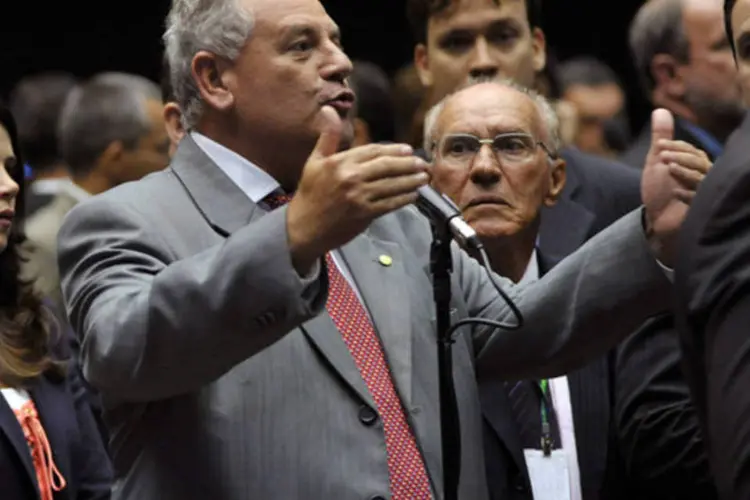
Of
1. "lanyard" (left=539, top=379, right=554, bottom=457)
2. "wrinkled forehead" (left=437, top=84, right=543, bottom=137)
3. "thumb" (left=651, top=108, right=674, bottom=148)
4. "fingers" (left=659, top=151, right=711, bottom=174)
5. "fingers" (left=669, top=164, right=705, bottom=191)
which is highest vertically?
"thumb" (left=651, top=108, right=674, bottom=148)

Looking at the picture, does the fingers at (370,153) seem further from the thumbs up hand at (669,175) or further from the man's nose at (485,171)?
the man's nose at (485,171)

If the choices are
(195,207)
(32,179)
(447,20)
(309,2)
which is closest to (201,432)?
(195,207)

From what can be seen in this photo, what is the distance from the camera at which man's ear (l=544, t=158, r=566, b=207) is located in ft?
15.4

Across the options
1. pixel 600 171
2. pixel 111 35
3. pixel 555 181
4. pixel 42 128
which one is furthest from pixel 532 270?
pixel 111 35

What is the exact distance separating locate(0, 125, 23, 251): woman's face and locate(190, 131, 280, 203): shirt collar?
718 millimetres

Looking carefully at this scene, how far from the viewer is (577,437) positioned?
4.31 meters

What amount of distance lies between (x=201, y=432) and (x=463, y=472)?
1.62 feet

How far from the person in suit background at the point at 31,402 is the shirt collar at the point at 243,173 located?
2.43 feet

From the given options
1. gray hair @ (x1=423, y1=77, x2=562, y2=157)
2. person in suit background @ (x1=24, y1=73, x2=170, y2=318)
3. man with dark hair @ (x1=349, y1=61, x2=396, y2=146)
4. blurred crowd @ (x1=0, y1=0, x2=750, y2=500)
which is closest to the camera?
blurred crowd @ (x1=0, y1=0, x2=750, y2=500)

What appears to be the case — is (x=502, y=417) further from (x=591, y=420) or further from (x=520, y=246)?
(x=520, y=246)

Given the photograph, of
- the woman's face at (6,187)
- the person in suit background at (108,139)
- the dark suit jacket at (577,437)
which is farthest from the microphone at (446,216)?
the person in suit background at (108,139)

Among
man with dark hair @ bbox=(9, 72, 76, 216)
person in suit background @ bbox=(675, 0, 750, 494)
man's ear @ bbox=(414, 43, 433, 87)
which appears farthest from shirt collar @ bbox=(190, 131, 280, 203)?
man with dark hair @ bbox=(9, 72, 76, 216)

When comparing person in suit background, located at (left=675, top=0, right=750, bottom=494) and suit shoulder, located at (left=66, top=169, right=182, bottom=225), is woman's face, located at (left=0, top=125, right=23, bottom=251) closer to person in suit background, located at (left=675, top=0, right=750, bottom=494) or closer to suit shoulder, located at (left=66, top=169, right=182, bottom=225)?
suit shoulder, located at (left=66, top=169, right=182, bottom=225)

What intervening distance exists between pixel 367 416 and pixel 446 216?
442 millimetres
